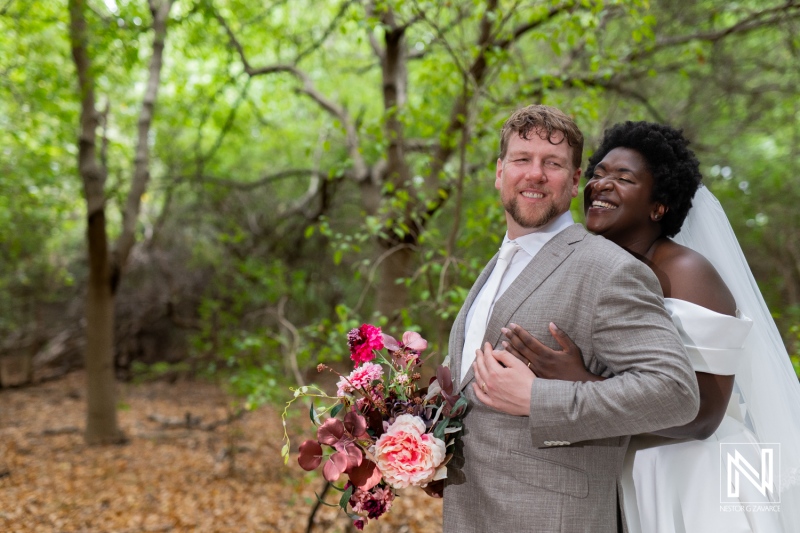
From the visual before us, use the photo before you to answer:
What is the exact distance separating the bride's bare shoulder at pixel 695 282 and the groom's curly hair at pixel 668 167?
7.5 inches

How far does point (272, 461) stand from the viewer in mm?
6836

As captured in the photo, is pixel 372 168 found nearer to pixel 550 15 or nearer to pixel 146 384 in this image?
pixel 550 15

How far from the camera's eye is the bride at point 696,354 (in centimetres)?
176

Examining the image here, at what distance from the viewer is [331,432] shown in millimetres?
1749

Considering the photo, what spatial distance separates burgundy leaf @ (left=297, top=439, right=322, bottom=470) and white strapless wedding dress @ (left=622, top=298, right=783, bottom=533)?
98cm

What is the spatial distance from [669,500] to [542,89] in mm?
3350

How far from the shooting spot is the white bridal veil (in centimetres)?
189

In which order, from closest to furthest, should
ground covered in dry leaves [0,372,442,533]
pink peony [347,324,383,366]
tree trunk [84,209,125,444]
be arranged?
pink peony [347,324,383,366]
ground covered in dry leaves [0,372,442,533]
tree trunk [84,209,125,444]

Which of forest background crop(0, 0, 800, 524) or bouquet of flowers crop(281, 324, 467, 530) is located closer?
bouquet of flowers crop(281, 324, 467, 530)

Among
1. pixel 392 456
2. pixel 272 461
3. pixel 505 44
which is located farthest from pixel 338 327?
pixel 272 461

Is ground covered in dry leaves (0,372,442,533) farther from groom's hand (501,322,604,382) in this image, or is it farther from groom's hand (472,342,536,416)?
groom's hand (501,322,604,382)

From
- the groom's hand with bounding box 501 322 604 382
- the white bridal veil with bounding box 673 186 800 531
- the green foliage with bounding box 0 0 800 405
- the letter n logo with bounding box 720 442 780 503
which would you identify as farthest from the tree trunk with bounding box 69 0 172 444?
the letter n logo with bounding box 720 442 780 503

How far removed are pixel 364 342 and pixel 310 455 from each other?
385 millimetres

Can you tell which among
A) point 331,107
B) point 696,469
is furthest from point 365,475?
point 331,107
